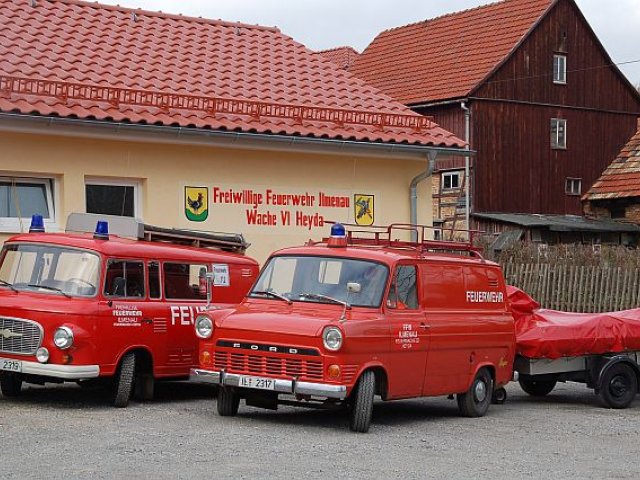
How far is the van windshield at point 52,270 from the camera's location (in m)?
13.5

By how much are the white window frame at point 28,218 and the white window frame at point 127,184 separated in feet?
1.56

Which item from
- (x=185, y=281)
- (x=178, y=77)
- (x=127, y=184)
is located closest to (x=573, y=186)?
(x=178, y=77)

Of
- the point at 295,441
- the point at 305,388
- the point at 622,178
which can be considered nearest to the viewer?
the point at 295,441

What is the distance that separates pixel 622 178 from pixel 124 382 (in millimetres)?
32726

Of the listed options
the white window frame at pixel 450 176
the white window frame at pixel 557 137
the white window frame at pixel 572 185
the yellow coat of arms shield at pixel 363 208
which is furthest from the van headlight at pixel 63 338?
the white window frame at pixel 572 185

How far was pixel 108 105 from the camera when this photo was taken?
→ 58.4 feet

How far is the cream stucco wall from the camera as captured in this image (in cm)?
1747

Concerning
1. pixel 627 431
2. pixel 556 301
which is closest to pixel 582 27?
pixel 556 301

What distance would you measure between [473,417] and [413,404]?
132 cm

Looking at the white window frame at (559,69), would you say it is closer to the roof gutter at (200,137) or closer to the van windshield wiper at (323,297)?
the roof gutter at (200,137)

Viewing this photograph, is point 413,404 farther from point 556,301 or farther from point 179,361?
point 556,301

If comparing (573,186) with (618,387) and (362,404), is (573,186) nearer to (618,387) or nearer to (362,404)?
(618,387)

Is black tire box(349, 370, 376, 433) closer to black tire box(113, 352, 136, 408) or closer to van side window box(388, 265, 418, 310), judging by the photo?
van side window box(388, 265, 418, 310)

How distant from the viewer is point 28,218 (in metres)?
17.3
